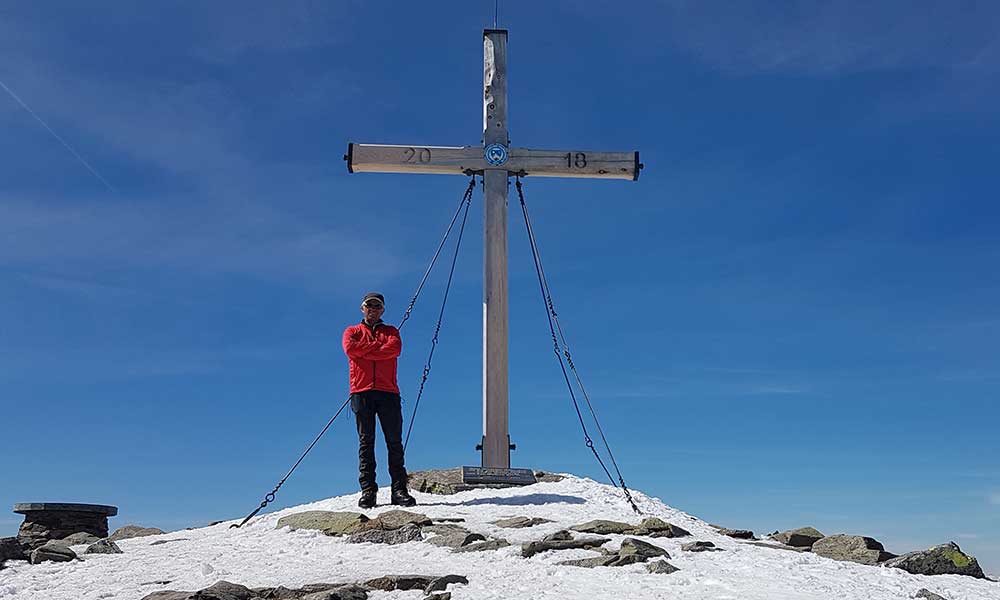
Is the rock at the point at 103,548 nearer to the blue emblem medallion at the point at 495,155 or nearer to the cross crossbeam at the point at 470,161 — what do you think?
the cross crossbeam at the point at 470,161

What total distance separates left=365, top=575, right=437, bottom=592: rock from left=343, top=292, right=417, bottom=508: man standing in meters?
4.38

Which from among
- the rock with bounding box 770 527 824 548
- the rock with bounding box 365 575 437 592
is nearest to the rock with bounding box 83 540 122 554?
the rock with bounding box 365 575 437 592

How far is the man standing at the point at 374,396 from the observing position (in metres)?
13.8

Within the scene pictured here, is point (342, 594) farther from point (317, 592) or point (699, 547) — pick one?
point (699, 547)

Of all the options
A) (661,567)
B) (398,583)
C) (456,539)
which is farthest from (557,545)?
(398,583)

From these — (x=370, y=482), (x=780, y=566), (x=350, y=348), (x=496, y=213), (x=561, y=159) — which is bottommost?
(x=780, y=566)

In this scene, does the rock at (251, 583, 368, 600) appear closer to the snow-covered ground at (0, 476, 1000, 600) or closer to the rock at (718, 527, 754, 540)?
the snow-covered ground at (0, 476, 1000, 600)

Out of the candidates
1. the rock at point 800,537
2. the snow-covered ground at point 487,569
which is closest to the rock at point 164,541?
the snow-covered ground at point 487,569

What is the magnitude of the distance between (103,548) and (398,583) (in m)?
4.96

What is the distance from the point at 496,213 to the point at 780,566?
7.55m

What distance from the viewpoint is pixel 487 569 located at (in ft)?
32.9

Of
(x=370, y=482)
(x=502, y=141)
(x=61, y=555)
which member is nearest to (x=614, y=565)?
(x=370, y=482)

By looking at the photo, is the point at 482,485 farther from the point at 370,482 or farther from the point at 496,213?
the point at 496,213

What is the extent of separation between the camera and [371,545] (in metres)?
11.5
